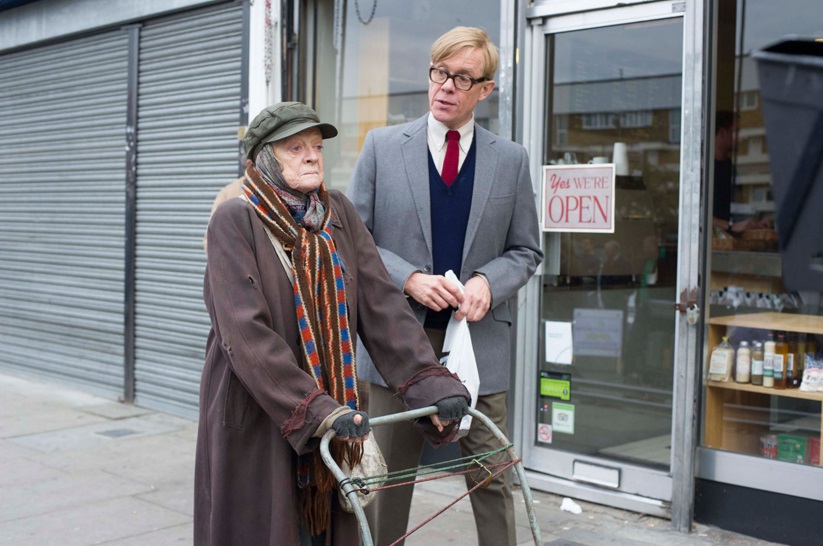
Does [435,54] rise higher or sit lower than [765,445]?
higher

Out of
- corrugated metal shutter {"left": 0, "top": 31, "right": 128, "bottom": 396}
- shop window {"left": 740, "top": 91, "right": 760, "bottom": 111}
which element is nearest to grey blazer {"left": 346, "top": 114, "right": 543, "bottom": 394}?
shop window {"left": 740, "top": 91, "right": 760, "bottom": 111}

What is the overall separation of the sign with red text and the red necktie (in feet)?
6.26

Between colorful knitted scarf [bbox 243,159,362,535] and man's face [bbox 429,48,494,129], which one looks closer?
colorful knitted scarf [bbox 243,159,362,535]

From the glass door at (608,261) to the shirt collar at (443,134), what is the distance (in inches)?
75.7

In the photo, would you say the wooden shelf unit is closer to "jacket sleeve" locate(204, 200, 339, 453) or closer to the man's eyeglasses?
the man's eyeglasses

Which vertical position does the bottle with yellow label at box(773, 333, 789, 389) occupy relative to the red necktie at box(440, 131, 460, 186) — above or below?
below

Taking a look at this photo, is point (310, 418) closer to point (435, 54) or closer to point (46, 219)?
point (435, 54)

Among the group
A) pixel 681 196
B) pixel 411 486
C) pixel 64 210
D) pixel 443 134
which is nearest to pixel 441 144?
pixel 443 134

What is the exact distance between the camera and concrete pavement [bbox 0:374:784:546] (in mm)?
5090

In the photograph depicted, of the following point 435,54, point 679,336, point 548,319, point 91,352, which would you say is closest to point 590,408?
point 548,319

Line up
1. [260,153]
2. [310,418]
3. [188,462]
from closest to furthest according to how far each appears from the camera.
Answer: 1. [310,418]
2. [260,153]
3. [188,462]

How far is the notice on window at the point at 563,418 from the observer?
19.4ft

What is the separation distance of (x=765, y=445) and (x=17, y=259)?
7847 millimetres

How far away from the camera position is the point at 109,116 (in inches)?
356
